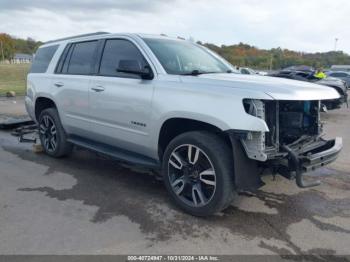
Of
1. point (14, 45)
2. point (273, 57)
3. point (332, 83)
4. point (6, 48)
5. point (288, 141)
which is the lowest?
point (288, 141)

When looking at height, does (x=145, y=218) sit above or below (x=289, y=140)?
below

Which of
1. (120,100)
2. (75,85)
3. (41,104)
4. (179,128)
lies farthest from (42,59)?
(179,128)

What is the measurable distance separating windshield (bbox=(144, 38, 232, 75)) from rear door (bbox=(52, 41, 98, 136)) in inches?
44.1

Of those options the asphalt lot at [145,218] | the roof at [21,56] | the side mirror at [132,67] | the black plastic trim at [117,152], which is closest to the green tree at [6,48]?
the roof at [21,56]

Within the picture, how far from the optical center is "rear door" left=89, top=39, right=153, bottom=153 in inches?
167

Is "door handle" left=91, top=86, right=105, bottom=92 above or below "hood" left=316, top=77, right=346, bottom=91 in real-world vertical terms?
above

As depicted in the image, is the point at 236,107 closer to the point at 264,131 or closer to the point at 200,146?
the point at 264,131

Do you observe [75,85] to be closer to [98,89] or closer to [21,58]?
[98,89]

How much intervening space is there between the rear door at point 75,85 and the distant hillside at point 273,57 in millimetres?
45210

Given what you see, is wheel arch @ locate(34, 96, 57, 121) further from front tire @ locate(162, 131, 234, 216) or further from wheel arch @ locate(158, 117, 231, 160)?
front tire @ locate(162, 131, 234, 216)

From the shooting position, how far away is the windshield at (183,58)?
4.32 meters

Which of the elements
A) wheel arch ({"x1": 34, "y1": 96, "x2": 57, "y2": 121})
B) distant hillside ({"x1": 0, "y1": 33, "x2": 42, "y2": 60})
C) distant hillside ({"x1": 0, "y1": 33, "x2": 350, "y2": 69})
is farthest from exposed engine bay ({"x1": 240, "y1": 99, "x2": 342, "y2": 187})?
distant hillside ({"x1": 0, "y1": 33, "x2": 42, "y2": 60})

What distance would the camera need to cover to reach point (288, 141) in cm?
387

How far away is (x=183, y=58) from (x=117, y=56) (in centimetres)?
90
